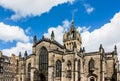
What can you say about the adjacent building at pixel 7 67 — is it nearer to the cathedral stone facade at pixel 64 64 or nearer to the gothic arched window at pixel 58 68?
the cathedral stone facade at pixel 64 64

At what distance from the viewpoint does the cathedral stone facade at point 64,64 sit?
2539 inches

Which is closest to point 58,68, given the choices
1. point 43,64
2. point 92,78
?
point 43,64

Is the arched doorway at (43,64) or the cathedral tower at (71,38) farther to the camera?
the cathedral tower at (71,38)

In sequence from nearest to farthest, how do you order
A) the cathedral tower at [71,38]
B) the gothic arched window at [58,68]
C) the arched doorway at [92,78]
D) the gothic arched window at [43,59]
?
the gothic arched window at [58,68] < the gothic arched window at [43,59] < the arched doorway at [92,78] < the cathedral tower at [71,38]

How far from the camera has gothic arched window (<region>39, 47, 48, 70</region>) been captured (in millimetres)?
68000

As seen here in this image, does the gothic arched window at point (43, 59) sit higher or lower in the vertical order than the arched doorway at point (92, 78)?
higher

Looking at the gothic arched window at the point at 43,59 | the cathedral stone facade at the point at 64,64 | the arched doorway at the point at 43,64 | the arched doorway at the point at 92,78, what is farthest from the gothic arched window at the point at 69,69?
the arched doorway at the point at 92,78

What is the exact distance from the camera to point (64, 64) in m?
64.9

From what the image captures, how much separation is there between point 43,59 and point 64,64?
6.74 meters

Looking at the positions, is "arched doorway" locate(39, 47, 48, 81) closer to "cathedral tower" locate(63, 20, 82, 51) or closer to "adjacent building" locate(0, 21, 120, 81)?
"adjacent building" locate(0, 21, 120, 81)

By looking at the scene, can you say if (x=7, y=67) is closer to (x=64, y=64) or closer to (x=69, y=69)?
(x=64, y=64)

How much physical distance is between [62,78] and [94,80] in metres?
9.87

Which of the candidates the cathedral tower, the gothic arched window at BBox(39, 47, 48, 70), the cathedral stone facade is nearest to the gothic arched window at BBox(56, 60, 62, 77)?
the cathedral stone facade

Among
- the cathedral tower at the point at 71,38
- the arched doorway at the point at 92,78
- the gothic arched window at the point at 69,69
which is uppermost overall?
the cathedral tower at the point at 71,38
